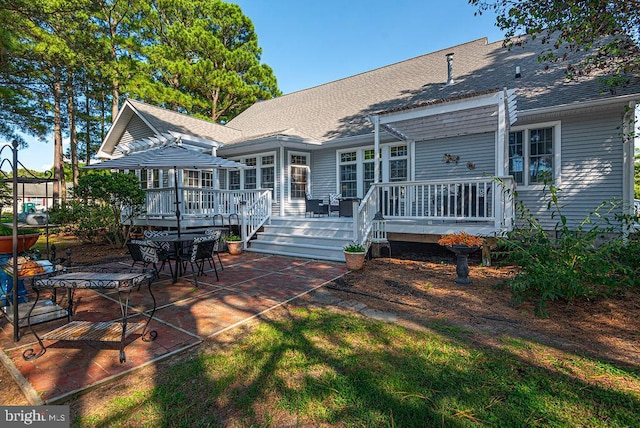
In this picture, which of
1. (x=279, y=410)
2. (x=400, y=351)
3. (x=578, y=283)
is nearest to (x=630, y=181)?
(x=578, y=283)

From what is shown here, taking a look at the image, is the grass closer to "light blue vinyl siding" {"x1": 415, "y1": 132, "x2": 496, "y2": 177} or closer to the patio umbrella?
the patio umbrella

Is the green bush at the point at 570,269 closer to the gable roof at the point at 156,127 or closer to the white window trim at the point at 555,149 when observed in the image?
the white window trim at the point at 555,149

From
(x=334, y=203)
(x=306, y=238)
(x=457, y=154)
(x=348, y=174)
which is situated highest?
(x=457, y=154)

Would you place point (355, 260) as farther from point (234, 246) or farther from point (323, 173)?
point (323, 173)

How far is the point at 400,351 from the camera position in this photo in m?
2.92

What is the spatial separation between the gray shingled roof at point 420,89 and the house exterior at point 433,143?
59 mm

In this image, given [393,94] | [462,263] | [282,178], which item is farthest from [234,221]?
[462,263]

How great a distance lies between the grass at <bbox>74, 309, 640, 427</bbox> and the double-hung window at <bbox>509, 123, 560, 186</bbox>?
6.32 meters

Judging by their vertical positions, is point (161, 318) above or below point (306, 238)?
below

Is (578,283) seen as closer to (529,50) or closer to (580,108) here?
(580,108)

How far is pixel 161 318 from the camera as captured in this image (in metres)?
3.68

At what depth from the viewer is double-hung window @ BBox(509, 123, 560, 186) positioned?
7711 mm

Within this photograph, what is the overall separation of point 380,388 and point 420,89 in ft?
33.7

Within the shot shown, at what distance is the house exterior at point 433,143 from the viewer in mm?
6789
